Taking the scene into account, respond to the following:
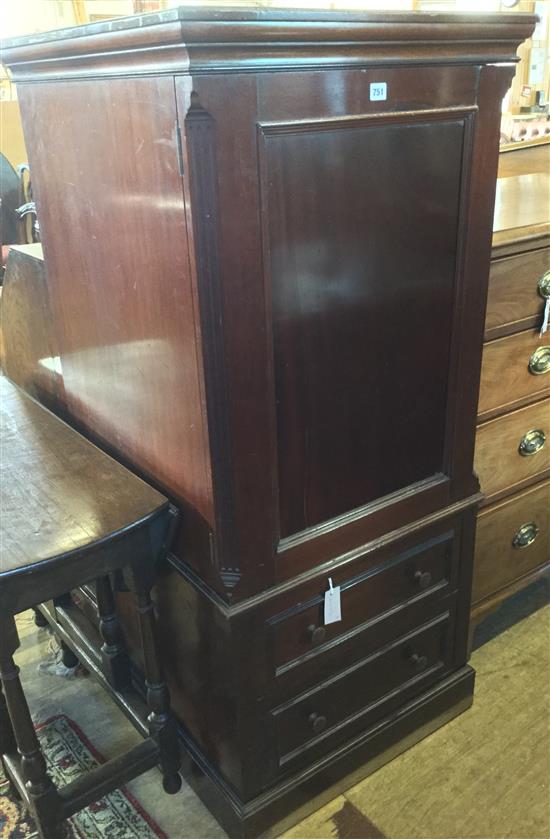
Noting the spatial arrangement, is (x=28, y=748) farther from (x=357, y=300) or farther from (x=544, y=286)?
(x=544, y=286)

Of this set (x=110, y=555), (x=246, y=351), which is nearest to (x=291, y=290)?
(x=246, y=351)

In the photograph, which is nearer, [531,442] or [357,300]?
[357,300]

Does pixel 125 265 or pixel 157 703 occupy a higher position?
pixel 125 265

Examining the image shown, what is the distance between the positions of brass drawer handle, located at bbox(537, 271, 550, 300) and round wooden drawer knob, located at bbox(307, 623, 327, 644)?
80cm

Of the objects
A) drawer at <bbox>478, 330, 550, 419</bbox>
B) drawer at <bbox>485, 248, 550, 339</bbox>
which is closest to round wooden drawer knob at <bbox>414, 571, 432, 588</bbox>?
drawer at <bbox>478, 330, 550, 419</bbox>

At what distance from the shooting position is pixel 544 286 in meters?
1.47

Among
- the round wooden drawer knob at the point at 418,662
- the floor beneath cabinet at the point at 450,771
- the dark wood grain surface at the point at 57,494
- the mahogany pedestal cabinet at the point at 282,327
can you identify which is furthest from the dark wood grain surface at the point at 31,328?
the round wooden drawer knob at the point at 418,662

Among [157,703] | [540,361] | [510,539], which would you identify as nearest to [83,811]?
[157,703]

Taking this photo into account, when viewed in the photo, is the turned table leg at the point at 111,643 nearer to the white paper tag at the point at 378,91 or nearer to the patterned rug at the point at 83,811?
the patterned rug at the point at 83,811

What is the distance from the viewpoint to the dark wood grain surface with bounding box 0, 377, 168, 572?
1034mm

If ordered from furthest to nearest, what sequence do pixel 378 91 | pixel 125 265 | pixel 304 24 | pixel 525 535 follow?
1. pixel 525 535
2. pixel 125 265
3. pixel 378 91
4. pixel 304 24

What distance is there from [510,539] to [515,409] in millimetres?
343

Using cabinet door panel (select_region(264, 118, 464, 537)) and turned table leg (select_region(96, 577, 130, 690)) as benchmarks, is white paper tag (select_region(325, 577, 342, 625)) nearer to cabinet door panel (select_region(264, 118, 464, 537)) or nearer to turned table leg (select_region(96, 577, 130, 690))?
cabinet door panel (select_region(264, 118, 464, 537))

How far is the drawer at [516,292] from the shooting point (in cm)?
138
